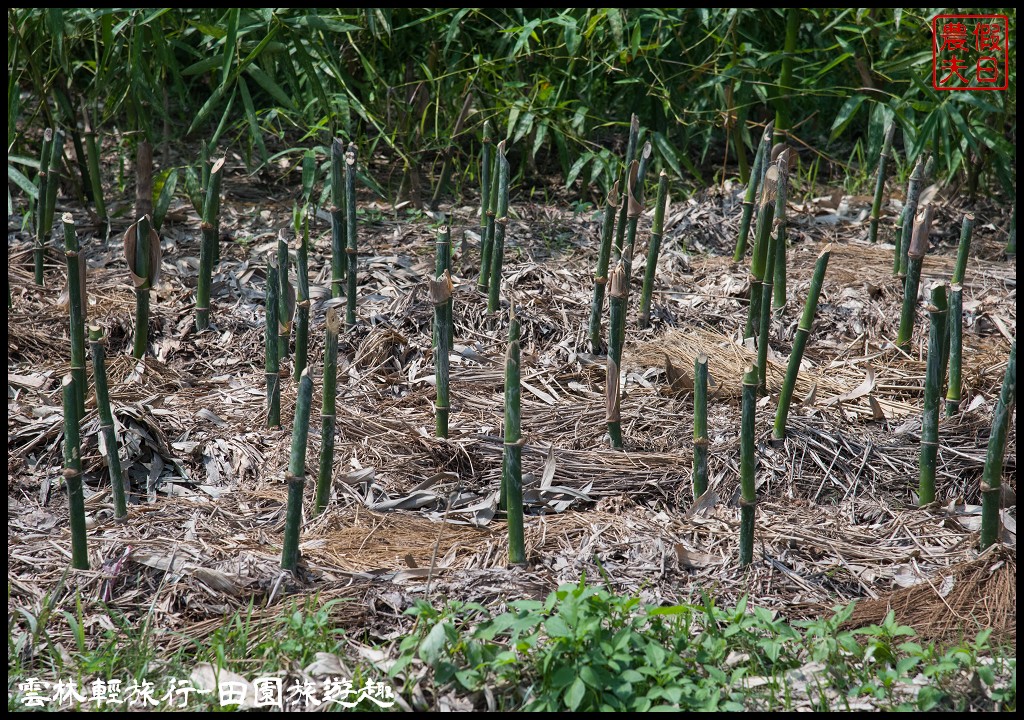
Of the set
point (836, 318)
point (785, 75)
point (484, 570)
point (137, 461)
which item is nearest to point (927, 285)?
point (836, 318)

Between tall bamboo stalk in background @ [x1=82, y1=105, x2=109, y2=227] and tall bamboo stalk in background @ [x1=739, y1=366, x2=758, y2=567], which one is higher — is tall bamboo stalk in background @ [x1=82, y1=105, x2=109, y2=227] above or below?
above

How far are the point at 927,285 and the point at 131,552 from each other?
2411mm

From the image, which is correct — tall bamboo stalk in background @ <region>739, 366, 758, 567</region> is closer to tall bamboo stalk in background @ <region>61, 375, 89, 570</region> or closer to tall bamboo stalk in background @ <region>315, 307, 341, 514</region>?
tall bamboo stalk in background @ <region>315, 307, 341, 514</region>

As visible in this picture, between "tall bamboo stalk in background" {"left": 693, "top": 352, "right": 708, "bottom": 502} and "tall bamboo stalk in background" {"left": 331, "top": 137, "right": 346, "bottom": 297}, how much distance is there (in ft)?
3.90

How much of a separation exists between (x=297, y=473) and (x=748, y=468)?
77 centimetres

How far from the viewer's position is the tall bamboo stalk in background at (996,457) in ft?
5.36

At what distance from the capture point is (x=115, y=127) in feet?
12.4

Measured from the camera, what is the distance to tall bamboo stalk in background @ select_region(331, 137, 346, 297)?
8.53 ft

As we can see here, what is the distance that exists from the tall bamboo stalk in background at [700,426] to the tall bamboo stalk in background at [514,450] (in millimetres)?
345

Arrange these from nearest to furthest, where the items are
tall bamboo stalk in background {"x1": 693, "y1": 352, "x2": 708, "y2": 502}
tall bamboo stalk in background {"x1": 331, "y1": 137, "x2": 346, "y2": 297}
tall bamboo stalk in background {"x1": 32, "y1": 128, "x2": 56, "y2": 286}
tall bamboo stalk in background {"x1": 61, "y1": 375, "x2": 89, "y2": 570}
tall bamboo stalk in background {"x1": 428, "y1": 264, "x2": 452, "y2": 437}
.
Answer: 1. tall bamboo stalk in background {"x1": 61, "y1": 375, "x2": 89, "y2": 570}
2. tall bamboo stalk in background {"x1": 693, "y1": 352, "x2": 708, "y2": 502}
3. tall bamboo stalk in background {"x1": 428, "y1": 264, "x2": 452, "y2": 437}
4. tall bamboo stalk in background {"x1": 331, "y1": 137, "x2": 346, "y2": 297}
5. tall bamboo stalk in background {"x1": 32, "y1": 128, "x2": 56, "y2": 286}

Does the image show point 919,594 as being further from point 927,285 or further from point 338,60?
point 338,60

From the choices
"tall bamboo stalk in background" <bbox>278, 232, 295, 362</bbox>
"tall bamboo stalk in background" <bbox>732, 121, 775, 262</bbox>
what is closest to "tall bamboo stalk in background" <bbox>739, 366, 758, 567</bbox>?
"tall bamboo stalk in background" <bbox>278, 232, 295, 362</bbox>

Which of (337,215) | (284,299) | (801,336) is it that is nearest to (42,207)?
(337,215)

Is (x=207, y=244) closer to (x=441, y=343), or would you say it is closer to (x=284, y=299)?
(x=284, y=299)
